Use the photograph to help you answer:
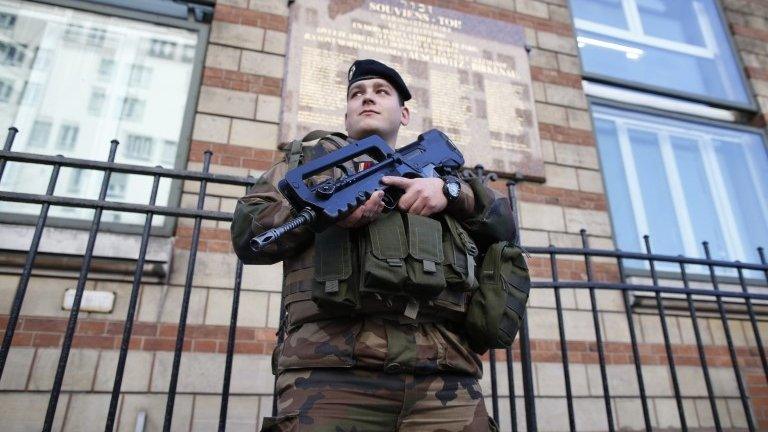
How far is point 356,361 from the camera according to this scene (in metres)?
1.41

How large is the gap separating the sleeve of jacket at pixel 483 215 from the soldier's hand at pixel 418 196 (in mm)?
169

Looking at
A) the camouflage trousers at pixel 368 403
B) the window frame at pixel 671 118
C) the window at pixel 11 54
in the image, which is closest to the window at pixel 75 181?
the window at pixel 11 54

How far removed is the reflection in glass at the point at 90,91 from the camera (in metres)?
3.75

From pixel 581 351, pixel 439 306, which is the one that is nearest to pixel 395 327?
pixel 439 306

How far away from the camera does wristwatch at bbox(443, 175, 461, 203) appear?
165 centimetres

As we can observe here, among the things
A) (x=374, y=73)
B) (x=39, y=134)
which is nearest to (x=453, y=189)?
(x=374, y=73)

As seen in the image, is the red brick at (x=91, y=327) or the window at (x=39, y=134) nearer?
the red brick at (x=91, y=327)

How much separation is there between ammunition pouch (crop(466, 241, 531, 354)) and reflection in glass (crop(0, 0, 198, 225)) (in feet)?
9.40

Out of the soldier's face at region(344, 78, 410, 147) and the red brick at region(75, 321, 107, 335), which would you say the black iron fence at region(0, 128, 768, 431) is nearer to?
the red brick at region(75, 321, 107, 335)

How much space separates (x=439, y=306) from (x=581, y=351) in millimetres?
3052

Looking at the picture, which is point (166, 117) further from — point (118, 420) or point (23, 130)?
point (118, 420)

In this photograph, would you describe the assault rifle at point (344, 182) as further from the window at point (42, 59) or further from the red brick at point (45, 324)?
the window at point (42, 59)

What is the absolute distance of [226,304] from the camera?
3459 mm

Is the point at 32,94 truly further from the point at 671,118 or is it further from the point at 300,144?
the point at 671,118
